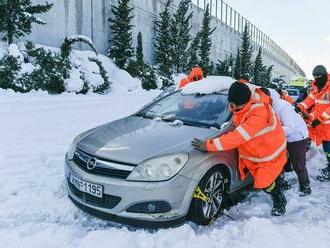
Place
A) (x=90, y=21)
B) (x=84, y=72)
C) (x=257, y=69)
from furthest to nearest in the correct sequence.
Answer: (x=257, y=69) → (x=90, y=21) → (x=84, y=72)

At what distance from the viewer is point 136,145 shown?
3990 mm

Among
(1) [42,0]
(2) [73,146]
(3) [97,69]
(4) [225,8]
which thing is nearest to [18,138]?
(2) [73,146]

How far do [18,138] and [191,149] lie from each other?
4.52m

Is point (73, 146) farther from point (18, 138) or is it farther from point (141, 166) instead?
point (18, 138)

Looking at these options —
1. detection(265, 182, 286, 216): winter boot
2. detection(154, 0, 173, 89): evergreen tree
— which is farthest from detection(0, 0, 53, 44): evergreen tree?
detection(154, 0, 173, 89): evergreen tree

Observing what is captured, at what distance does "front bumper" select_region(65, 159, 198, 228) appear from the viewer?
12.1ft

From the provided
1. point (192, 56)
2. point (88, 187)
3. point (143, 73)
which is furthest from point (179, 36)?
point (88, 187)

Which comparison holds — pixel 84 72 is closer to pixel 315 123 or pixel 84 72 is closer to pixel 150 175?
pixel 315 123

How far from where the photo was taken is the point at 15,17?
586 inches

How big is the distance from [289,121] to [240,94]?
3.87ft

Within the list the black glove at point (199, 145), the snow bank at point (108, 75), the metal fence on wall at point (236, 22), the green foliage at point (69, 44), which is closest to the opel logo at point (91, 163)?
the black glove at point (199, 145)

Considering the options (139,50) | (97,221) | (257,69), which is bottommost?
(97,221)

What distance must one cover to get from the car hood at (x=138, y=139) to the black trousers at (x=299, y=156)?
3.98 ft

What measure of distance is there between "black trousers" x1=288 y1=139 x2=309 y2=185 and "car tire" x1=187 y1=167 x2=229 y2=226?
119 centimetres
